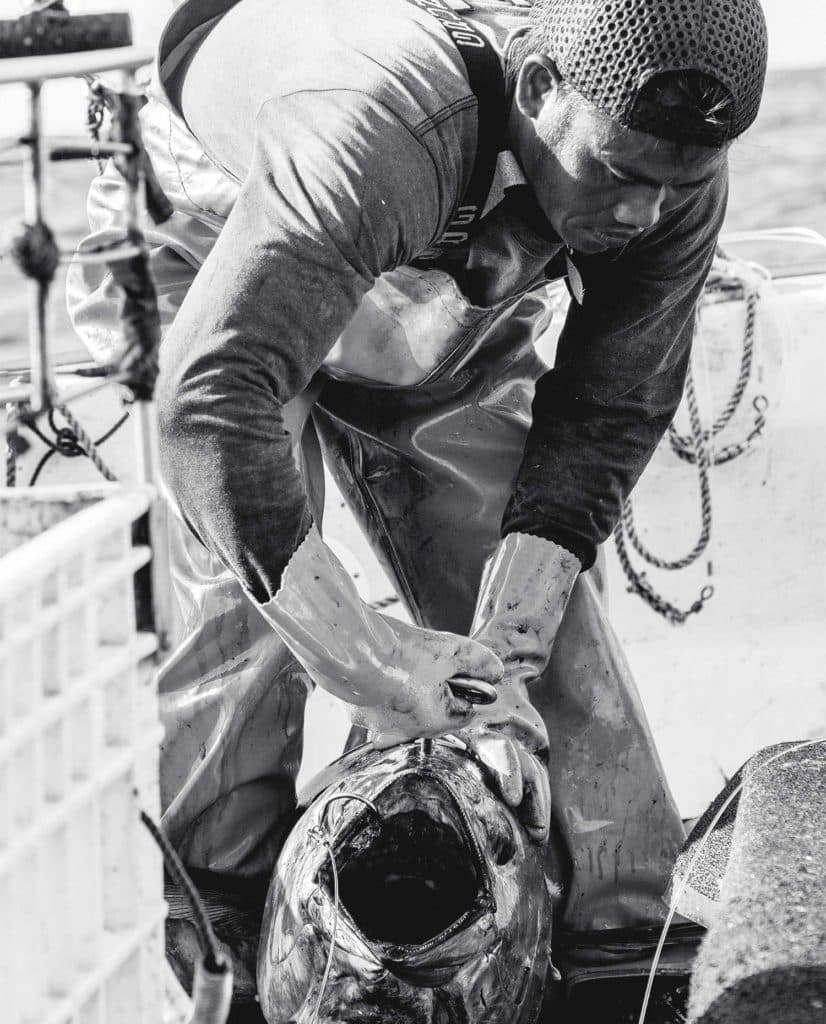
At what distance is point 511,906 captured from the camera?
1980 mm

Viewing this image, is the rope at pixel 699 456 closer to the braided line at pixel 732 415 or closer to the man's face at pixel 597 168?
the braided line at pixel 732 415

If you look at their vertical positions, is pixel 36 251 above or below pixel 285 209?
above

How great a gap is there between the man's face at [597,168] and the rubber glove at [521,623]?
0.59 m

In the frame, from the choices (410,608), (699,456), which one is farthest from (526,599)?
(699,456)

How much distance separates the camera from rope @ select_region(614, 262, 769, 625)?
144 inches

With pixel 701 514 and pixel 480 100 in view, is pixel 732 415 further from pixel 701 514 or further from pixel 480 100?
pixel 480 100

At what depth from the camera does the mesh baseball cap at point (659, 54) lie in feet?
5.96

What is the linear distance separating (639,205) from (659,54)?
21 centimetres

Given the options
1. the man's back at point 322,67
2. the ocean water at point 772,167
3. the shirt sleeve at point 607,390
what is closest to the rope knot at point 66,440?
the man's back at point 322,67

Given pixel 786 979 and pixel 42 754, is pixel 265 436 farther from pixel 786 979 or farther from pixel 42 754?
pixel 786 979

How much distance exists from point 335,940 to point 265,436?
65cm

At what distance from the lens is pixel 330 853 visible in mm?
1980

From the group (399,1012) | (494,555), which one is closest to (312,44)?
(494,555)

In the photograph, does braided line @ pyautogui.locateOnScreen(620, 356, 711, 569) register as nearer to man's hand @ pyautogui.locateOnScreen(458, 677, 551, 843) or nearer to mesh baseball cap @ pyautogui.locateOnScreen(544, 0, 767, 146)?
man's hand @ pyautogui.locateOnScreen(458, 677, 551, 843)
